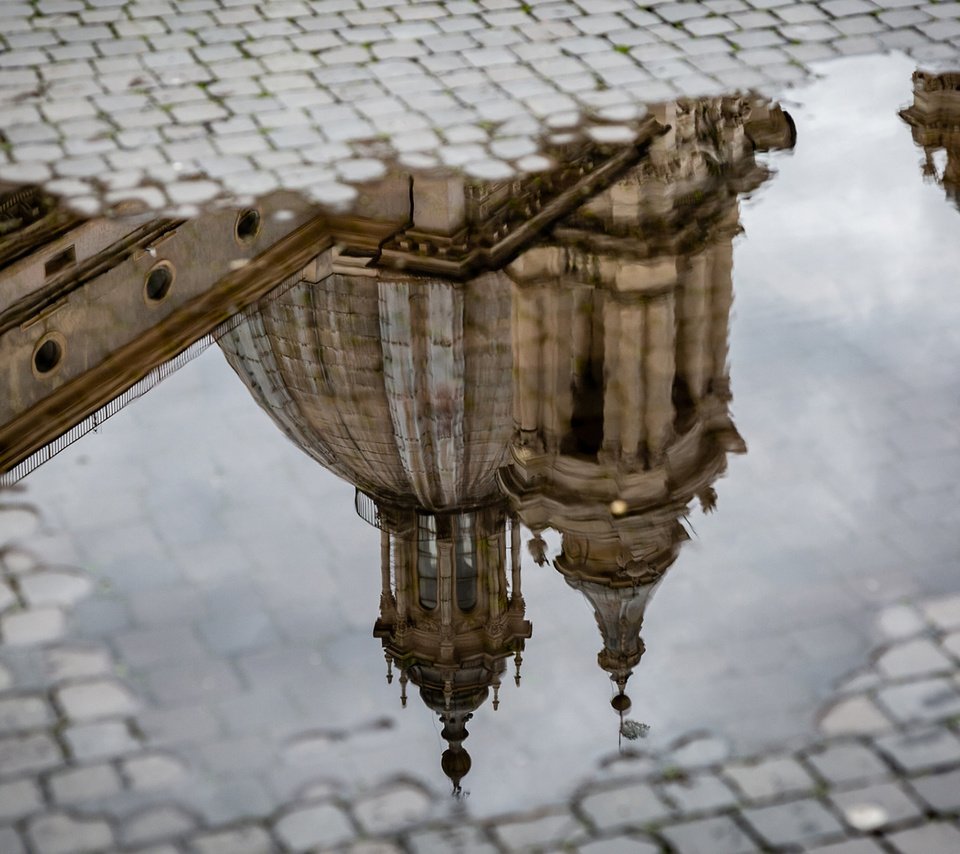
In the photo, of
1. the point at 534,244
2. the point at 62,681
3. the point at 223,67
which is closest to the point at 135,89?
the point at 223,67

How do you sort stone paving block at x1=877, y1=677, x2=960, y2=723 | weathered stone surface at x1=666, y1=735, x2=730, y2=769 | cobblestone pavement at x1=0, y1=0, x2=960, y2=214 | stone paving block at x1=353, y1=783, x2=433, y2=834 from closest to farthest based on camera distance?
stone paving block at x1=353, y1=783, x2=433, y2=834
weathered stone surface at x1=666, y1=735, x2=730, y2=769
stone paving block at x1=877, y1=677, x2=960, y2=723
cobblestone pavement at x1=0, y1=0, x2=960, y2=214

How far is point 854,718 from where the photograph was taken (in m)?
9.18

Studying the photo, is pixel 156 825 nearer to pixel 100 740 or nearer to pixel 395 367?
pixel 100 740

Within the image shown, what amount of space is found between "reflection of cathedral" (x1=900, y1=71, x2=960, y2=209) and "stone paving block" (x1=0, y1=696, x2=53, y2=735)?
26.5ft

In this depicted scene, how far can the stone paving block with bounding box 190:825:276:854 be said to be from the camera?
8.32 m

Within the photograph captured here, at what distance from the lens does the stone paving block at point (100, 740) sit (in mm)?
8977

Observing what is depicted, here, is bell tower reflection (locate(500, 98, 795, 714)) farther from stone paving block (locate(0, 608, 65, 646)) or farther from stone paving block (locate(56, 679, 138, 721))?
stone paving block (locate(0, 608, 65, 646))

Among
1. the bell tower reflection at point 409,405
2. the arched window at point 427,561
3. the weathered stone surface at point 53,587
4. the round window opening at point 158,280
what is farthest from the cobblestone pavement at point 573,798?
the round window opening at point 158,280

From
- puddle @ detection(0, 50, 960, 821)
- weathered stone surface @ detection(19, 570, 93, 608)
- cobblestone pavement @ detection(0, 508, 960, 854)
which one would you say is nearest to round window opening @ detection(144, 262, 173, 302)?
puddle @ detection(0, 50, 960, 821)

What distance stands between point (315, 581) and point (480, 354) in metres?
2.54

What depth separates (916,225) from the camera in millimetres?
14047

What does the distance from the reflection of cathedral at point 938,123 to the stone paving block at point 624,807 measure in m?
7.11

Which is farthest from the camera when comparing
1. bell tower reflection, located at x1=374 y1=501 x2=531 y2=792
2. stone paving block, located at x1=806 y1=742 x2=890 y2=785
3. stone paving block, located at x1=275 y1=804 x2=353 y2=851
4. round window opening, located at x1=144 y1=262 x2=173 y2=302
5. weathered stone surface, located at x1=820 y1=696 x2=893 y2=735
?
round window opening, located at x1=144 y1=262 x2=173 y2=302

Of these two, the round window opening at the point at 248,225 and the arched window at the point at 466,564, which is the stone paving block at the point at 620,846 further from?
the round window opening at the point at 248,225
